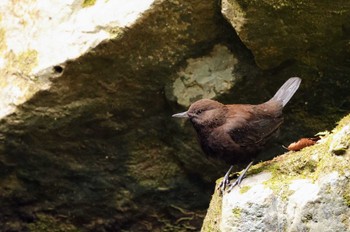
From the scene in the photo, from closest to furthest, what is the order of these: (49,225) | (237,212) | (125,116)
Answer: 1. (237,212)
2. (125,116)
3. (49,225)

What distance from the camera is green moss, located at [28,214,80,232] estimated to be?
6.18 metres

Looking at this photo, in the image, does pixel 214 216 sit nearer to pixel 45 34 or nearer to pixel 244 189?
pixel 244 189

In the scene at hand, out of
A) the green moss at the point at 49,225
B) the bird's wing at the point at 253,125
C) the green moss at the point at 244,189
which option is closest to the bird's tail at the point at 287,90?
the bird's wing at the point at 253,125

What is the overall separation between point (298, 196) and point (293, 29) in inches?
68.7

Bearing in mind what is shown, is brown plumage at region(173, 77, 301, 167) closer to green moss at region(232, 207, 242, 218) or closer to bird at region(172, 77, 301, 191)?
bird at region(172, 77, 301, 191)

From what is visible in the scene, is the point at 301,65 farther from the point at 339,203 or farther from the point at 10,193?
the point at 10,193

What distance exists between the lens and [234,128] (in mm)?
4527

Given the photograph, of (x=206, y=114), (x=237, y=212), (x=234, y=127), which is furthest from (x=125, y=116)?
(x=237, y=212)

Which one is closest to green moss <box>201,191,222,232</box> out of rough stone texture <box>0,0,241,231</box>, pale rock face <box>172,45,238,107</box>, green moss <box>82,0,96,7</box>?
pale rock face <box>172,45,238,107</box>

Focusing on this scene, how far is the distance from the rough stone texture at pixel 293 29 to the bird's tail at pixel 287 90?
0.73 feet

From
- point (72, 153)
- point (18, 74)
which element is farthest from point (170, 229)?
point (18, 74)

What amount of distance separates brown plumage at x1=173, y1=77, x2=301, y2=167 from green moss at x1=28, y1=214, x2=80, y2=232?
1.97 meters

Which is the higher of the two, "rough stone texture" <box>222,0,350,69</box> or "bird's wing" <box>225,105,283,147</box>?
"rough stone texture" <box>222,0,350,69</box>

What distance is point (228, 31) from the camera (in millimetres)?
5219
